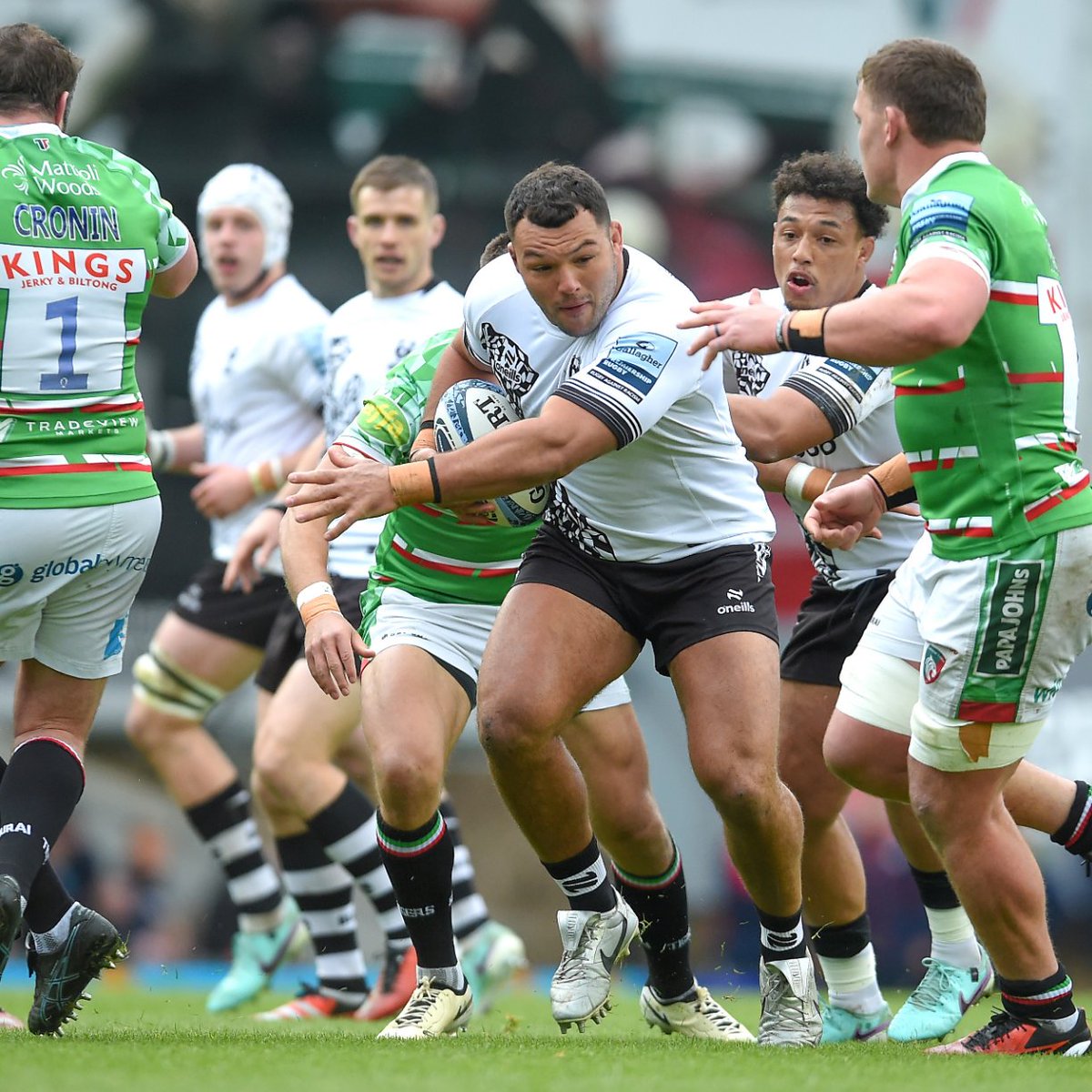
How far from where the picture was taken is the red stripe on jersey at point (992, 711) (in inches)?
175

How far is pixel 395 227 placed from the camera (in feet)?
24.4

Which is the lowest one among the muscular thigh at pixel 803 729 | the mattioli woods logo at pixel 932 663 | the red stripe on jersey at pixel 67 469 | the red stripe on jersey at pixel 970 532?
the muscular thigh at pixel 803 729

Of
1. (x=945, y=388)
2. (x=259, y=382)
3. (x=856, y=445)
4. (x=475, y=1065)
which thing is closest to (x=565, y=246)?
(x=945, y=388)

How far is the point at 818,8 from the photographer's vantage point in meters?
15.3

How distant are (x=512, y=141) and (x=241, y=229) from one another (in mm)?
6847

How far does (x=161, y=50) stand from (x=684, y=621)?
1058cm

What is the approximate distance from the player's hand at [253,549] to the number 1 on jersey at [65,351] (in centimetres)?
237

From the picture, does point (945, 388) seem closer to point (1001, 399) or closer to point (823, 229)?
point (1001, 399)

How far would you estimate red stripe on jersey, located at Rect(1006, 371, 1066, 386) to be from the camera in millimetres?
4387

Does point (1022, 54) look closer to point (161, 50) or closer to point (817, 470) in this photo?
point (161, 50)

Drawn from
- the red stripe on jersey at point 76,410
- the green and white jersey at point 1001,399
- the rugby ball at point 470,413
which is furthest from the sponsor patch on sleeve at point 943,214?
the red stripe on jersey at point 76,410

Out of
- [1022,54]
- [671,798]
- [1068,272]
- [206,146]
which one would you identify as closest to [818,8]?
[1022,54]

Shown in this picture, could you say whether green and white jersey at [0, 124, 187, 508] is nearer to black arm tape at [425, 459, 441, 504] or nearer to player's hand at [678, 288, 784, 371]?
black arm tape at [425, 459, 441, 504]

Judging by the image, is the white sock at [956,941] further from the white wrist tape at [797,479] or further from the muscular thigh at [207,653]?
the muscular thigh at [207,653]
